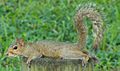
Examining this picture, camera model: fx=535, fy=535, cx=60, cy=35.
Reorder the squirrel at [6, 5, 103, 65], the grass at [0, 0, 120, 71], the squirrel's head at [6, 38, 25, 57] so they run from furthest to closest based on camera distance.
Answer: the grass at [0, 0, 120, 71] < the squirrel's head at [6, 38, 25, 57] < the squirrel at [6, 5, 103, 65]

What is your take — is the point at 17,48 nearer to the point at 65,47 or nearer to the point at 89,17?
the point at 65,47

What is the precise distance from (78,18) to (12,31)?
308cm

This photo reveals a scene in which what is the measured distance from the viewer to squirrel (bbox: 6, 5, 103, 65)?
411 cm

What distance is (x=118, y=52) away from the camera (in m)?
6.58

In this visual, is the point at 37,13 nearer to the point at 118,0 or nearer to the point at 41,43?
the point at 118,0

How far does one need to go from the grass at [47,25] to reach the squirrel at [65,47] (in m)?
1.82

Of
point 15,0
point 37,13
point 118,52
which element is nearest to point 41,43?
point 118,52

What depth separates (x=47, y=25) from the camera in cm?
725

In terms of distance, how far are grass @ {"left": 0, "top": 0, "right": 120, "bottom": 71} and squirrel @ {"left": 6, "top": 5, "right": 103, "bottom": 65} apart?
5.96 ft

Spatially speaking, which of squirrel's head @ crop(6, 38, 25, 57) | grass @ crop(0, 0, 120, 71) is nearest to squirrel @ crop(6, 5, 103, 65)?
squirrel's head @ crop(6, 38, 25, 57)

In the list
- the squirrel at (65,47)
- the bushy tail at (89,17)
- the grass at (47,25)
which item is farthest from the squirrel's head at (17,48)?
the grass at (47,25)

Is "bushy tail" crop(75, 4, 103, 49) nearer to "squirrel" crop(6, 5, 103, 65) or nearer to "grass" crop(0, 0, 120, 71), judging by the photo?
"squirrel" crop(6, 5, 103, 65)

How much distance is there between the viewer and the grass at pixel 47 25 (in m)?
6.47

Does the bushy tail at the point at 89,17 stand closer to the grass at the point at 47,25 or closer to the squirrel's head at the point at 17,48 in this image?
the squirrel's head at the point at 17,48
